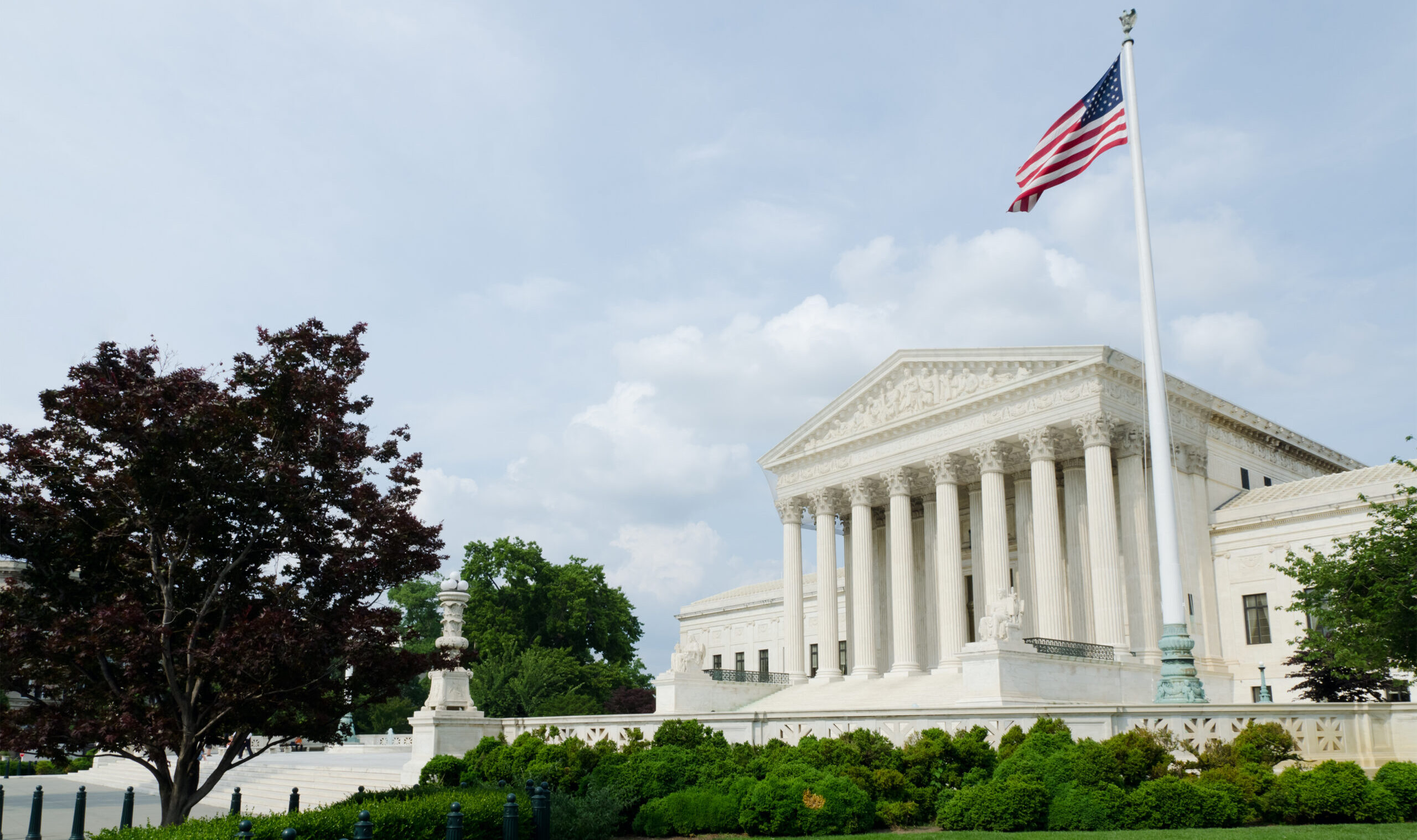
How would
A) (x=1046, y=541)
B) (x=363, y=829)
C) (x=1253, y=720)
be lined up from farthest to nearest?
(x=1046, y=541) < (x=1253, y=720) < (x=363, y=829)

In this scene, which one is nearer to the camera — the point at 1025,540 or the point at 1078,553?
the point at 1078,553

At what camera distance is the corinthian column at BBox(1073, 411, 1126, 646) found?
37750mm

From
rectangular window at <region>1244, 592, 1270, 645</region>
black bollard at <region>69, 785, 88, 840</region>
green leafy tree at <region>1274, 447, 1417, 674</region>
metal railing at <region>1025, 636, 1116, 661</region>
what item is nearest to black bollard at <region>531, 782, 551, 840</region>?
black bollard at <region>69, 785, 88, 840</region>

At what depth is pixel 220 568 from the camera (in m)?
14.7

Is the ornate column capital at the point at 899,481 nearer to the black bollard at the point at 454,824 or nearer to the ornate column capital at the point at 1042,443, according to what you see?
the ornate column capital at the point at 1042,443

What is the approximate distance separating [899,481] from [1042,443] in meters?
7.69

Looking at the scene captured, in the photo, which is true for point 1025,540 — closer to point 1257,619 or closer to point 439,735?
point 1257,619

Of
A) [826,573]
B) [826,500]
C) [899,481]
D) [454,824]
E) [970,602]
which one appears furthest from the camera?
[970,602]

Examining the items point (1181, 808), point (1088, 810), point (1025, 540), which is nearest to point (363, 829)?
point (1088, 810)

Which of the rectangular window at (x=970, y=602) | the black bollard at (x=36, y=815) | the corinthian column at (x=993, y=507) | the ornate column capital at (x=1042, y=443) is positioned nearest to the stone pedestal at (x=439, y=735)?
the black bollard at (x=36, y=815)

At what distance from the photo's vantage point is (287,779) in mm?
33062

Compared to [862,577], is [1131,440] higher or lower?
higher

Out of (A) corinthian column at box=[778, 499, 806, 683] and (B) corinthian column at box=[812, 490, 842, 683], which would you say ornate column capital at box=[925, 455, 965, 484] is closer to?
(B) corinthian column at box=[812, 490, 842, 683]

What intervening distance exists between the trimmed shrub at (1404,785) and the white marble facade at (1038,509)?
59.2 ft
